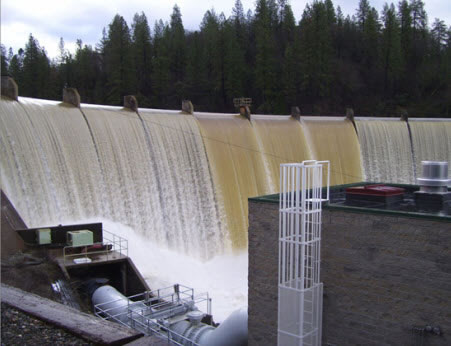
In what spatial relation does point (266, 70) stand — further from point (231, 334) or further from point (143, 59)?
point (231, 334)

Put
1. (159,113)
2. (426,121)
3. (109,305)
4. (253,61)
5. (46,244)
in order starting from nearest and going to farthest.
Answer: (109,305)
(46,244)
(159,113)
(426,121)
(253,61)

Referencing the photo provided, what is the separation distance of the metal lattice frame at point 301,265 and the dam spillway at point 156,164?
895 centimetres

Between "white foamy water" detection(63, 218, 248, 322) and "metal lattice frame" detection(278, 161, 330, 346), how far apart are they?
710cm

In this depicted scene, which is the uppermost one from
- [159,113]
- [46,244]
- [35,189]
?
[159,113]

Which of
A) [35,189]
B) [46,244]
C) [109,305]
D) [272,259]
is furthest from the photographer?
[35,189]

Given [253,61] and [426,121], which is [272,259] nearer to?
[426,121]

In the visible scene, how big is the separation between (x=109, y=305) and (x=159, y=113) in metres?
10.4

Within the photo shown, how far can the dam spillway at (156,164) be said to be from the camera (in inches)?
590

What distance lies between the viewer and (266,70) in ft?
147

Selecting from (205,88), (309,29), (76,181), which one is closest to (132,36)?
(205,88)

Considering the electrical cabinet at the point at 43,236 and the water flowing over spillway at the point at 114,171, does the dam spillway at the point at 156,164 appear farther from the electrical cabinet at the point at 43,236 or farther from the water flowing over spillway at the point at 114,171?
the electrical cabinet at the point at 43,236

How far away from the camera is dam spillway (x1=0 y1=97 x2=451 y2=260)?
1498cm

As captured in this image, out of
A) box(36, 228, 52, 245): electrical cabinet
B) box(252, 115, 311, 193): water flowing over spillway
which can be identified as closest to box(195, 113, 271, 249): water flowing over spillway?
box(252, 115, 311, 193): water flowing over spillway

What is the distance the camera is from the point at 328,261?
761cm
